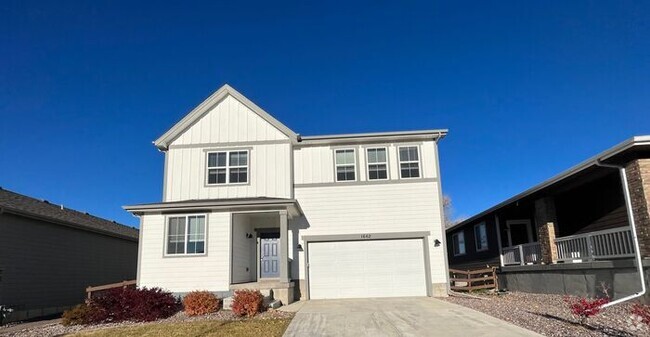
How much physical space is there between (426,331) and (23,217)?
1504 centimetres

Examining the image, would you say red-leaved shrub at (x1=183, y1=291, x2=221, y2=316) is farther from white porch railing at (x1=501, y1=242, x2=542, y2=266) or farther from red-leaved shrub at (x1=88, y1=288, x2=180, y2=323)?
white porch railing at (x1=501, y1=242, x2=542, y2=266)

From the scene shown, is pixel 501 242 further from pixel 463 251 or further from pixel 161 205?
pixel 161 205

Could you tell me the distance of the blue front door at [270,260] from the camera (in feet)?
59.8

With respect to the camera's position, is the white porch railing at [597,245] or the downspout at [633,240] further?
the white porch railing at [597,245]

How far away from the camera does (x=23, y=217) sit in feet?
55.4

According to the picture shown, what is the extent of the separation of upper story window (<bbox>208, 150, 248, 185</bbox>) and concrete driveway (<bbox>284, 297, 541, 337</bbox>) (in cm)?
583

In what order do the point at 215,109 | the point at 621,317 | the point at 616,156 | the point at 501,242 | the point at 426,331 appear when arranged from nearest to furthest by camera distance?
the point at 426,331
the point at 621,317
the point at 616,156
the point at 215,109
the point at 501,242


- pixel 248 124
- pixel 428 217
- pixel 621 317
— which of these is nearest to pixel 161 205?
pixel 248 124

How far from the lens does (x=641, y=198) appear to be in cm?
1132

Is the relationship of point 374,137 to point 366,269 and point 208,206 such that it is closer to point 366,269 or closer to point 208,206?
point 366,269

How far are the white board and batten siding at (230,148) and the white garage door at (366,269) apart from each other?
2.87 metres

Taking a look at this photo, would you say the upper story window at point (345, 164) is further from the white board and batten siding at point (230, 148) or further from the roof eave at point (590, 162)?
the roof eave at point (590, 162)

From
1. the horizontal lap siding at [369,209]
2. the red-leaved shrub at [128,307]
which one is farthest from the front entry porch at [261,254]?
the red-leaved shrub at [128,307]

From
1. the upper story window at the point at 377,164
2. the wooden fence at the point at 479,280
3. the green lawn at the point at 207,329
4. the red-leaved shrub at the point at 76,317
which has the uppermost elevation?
the upper story window at the point at 377,164
